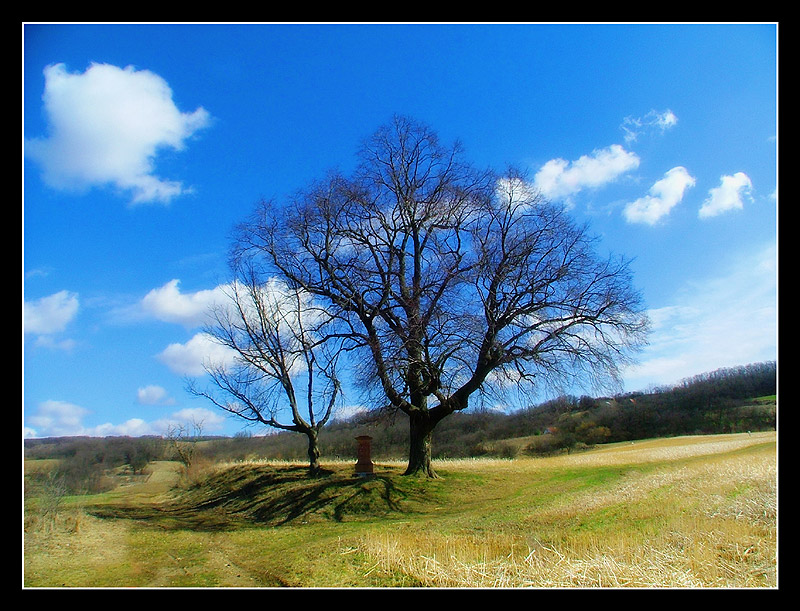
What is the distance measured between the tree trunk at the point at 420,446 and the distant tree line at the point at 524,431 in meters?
0.99

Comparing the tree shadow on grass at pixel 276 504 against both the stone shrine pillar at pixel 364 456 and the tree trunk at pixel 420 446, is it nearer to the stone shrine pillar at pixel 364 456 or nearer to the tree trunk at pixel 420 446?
the stone shrine pillar at pixel 364 456

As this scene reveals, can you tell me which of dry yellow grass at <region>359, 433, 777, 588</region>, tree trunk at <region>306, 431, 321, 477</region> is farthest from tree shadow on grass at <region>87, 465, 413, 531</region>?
dry yellow grass at <region>359, 433, 777, 588</region>

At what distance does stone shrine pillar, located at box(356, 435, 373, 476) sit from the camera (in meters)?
20.2

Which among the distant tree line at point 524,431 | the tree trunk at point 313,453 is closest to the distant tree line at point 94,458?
the distant tree line at point 524,431

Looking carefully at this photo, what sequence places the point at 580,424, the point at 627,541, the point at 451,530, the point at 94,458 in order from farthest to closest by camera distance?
1. the point at 580,424
2. the point at 94,458
3. the point at 451,530
4. the point at 627,541

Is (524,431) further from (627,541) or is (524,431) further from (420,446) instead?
(627,541)

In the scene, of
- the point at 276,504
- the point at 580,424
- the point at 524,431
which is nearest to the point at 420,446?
the point at 276,504

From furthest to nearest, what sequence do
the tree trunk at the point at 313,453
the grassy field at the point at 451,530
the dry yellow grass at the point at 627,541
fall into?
1. the tree trunk at the point at 313,453
2. the grassy field at the point at 451,530
3. the dry yellow grass at the point at 627,541

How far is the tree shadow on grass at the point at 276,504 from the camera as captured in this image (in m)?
15.7

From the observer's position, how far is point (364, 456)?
66.7ft

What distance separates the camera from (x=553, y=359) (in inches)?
710

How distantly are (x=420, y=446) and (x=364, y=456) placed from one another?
2.37 m

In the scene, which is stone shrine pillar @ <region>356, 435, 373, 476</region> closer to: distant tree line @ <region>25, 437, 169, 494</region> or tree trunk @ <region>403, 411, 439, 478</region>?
tree trunk @ <region>403, 411, 439, 478</region>

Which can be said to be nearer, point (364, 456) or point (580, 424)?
point (364, 456)
